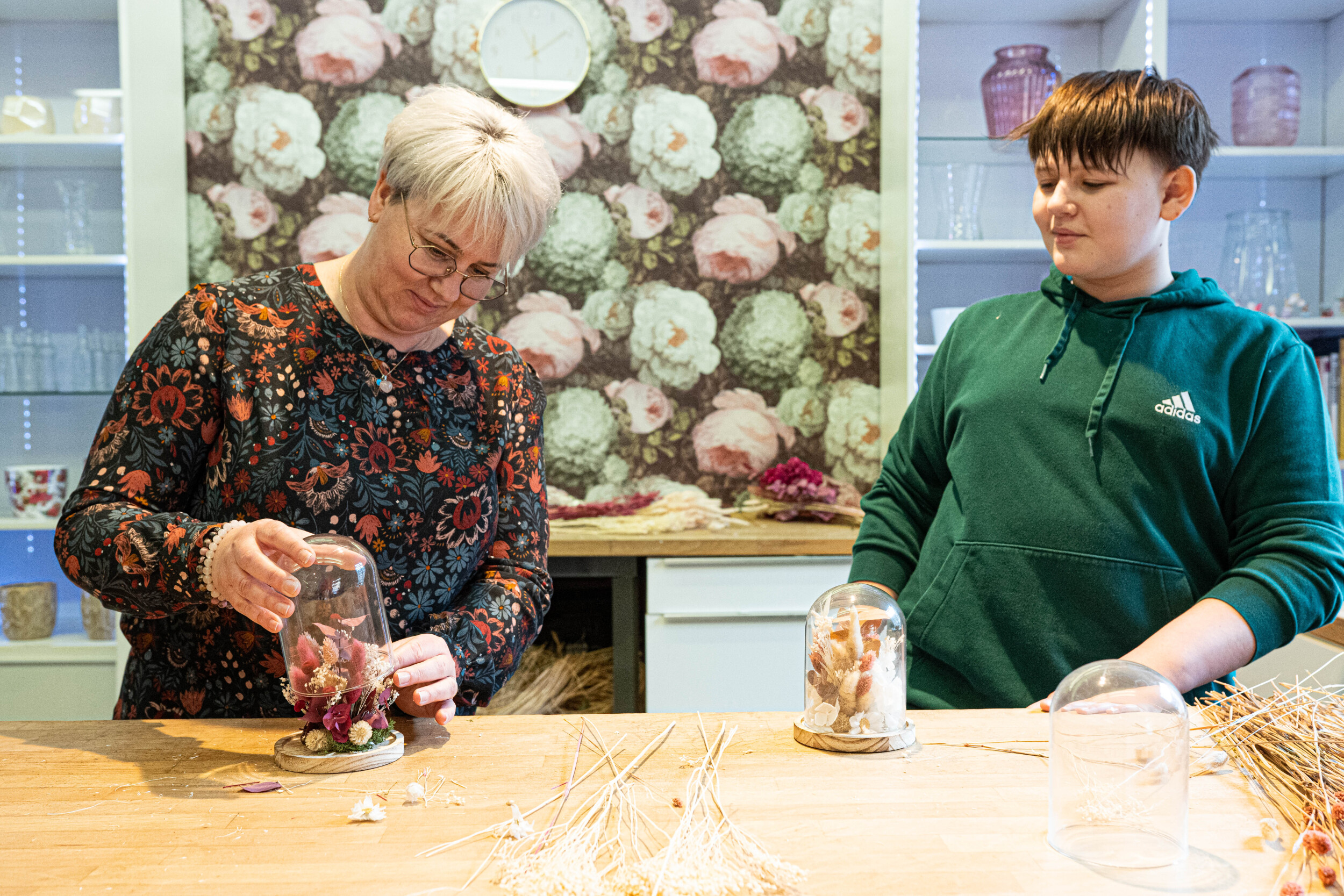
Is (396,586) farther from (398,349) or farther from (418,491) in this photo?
(398,349)

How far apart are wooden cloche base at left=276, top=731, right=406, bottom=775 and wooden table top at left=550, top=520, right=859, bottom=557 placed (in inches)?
55.6

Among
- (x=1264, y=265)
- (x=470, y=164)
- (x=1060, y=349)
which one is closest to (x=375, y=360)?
(x=470, y=164)

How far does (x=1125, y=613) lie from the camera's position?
1287 mm

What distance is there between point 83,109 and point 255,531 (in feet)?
8.03

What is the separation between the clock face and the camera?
3080 mm

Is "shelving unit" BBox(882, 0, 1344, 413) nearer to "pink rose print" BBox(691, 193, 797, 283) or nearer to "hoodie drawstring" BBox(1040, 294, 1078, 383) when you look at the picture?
"pink rose print" BBox(691, 193, 797, 283)

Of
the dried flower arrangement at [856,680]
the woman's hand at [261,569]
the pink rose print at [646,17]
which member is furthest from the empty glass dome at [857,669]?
the pink rose print at [646,17]

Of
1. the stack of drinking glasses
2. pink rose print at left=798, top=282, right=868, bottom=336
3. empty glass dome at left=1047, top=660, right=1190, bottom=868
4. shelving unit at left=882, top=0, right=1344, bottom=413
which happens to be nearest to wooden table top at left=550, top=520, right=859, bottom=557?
shelving unit at left=882, top=0, right=1344, bottom=413

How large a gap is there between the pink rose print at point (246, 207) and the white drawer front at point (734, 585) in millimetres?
1704

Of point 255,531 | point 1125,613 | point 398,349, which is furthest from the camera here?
point 398,349

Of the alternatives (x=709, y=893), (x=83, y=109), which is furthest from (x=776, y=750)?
(x=83, y=109)

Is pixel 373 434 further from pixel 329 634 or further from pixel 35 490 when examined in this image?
pixel 35 490

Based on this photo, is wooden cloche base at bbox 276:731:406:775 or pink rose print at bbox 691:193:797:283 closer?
wooden cloche base at bbox 276:731:406:775

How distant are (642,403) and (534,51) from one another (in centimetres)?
117
